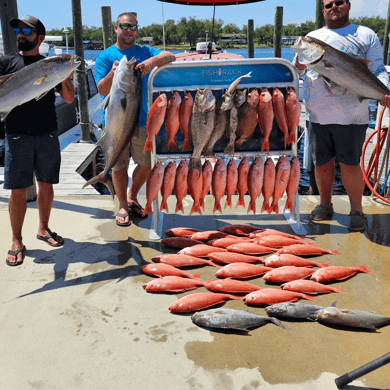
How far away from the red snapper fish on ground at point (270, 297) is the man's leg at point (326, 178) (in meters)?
1.81

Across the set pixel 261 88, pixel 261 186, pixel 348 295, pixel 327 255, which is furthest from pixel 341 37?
pixel 348 295

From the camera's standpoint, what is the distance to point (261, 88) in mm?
4098

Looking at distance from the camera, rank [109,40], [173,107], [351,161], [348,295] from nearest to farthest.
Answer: [348,295] < [173,107] < [351,161] < [109,40]

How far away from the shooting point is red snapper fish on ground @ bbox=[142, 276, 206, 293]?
3.15 m

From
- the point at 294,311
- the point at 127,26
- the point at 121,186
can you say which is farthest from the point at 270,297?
the point at 127,26

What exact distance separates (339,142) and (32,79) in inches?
116

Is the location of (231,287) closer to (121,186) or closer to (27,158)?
(121,186)

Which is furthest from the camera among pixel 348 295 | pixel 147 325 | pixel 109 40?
pixel 109 40

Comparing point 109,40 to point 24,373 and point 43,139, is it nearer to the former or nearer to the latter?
point 43,139

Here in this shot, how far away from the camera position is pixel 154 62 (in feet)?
13.2

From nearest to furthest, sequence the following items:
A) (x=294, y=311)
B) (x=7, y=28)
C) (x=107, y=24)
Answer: (x=294, y=311) < (x=7, y=28) < (x=107, y=24)

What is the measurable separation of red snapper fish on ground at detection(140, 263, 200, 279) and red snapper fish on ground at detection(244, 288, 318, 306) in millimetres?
551

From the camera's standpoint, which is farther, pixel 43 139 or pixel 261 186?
pixel 261 186

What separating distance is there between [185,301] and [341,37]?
2939mm
